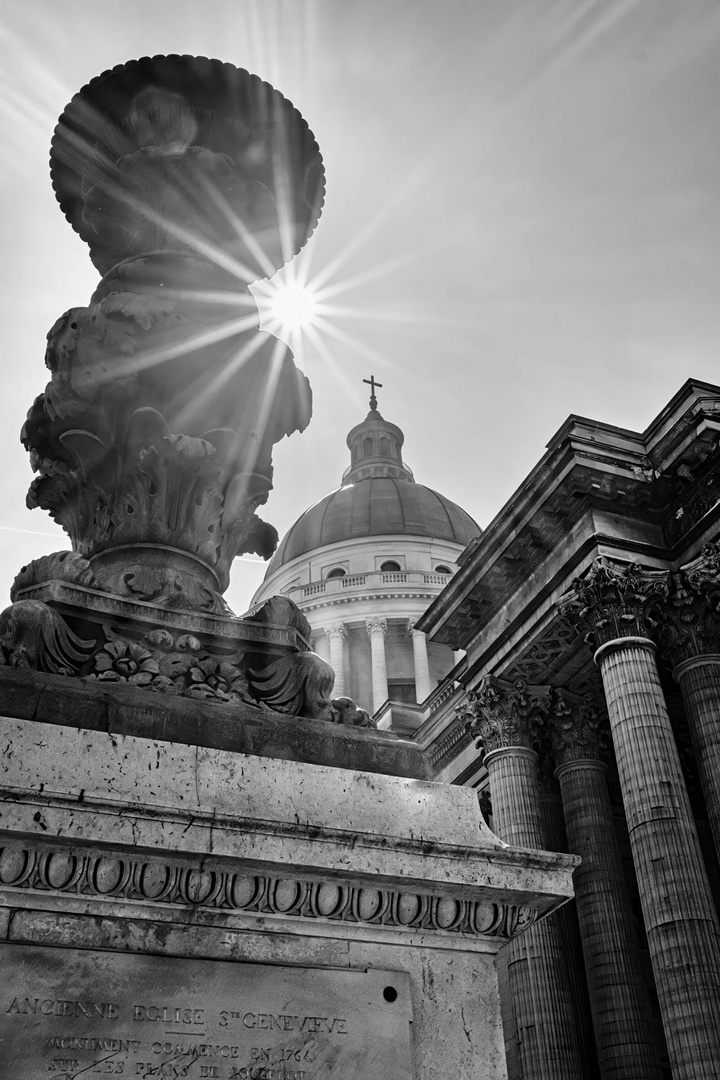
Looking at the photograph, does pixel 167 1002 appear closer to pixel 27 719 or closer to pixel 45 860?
pixel 45 860

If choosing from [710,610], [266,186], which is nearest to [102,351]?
[266,186]

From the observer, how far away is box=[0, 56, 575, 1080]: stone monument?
9.42 ft

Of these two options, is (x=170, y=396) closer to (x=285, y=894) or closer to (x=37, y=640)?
(x=37, y=640)

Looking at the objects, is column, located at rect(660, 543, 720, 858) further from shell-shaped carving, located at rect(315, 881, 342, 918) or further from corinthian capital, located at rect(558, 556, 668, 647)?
shell-shaped carving, located at rect(315, 881, 342, 918)

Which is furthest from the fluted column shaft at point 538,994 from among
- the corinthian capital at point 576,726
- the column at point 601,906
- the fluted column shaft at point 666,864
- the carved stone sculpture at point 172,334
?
the carved stone sculpture at point 172,334

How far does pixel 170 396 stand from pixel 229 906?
8.74ft

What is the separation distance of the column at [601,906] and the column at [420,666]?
130 feet

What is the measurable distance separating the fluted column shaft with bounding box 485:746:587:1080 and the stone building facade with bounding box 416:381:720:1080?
0.11 feet

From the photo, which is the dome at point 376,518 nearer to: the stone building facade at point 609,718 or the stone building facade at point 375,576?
the stone building facade at point 375,576

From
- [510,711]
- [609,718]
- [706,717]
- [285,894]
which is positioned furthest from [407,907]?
[510,711]

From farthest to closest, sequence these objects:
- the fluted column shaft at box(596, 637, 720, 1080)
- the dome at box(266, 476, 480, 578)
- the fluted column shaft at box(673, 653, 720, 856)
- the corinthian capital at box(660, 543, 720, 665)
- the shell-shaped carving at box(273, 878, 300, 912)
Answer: the dome at box(266, 476, 480, 578)
the corinthian capital at box(660, 543, 720, 665)
the fluted column shaft at box(673, 653, 720, 856)
the fluted column shaft at box(596, 637, 720, 1080)
the shell-shaped carving at box(273, 878, 300, 912)

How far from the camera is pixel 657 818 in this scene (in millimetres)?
16922

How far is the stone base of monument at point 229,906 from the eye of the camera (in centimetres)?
282

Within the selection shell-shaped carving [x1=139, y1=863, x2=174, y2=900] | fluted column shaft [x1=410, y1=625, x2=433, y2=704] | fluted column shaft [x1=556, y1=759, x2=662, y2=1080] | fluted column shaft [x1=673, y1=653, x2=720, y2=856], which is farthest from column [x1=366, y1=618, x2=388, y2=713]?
shell-shaped carving [x1=139, y1=863, x2=174, y2=900]
